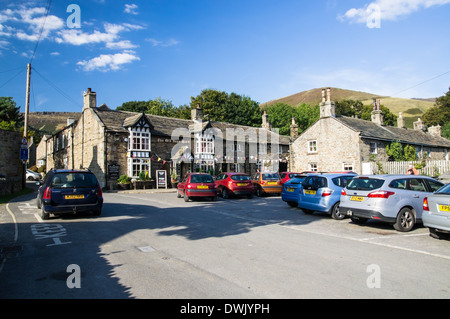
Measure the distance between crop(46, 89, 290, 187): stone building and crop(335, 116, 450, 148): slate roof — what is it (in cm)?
1109

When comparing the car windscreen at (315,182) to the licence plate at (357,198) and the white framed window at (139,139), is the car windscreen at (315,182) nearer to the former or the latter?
the licence plate at (357,198)

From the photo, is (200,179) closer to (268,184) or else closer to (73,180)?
(268,184)

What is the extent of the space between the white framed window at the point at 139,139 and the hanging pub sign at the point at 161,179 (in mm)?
2691

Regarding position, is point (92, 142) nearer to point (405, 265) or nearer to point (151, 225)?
point (151, 225)

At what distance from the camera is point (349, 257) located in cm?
614

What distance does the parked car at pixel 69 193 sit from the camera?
398 inches

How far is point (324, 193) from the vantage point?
1132cm

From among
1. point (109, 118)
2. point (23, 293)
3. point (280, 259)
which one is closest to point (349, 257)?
point (280, 259)

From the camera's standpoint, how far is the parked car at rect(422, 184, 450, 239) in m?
7.24

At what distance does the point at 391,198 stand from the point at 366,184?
0.89 metres

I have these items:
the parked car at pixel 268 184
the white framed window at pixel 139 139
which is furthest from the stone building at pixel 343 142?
the white framed window at pixel 139 139

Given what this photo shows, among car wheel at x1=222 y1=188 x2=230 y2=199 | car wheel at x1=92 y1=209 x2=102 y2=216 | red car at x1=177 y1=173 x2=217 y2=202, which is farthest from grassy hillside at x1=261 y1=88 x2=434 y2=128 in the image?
car wheel at x1=92 y1=209 x2=102 y2=216

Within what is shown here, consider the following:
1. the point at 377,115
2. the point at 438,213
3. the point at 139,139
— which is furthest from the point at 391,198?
the point at 377,115

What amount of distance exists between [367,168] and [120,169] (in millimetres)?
22163
